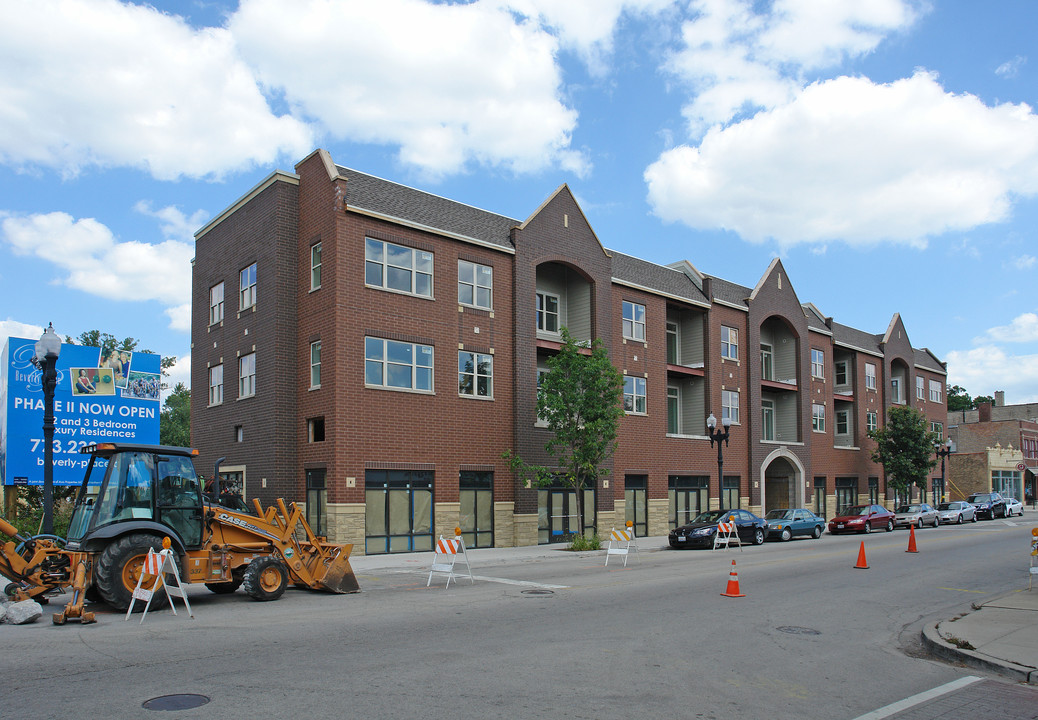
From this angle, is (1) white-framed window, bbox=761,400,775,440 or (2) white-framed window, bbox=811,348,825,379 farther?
(2) white-framed window, bbox=811,348,825,379

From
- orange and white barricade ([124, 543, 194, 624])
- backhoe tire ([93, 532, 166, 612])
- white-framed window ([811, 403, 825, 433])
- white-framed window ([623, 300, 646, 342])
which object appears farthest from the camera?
white-framed window ([811, 403, 825, 433])

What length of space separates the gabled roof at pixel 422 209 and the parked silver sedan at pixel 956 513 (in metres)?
30.7

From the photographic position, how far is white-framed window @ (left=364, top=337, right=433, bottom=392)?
25.3 metres

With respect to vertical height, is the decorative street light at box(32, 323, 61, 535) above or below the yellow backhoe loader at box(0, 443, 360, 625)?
above

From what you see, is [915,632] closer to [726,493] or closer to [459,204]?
[459,204]

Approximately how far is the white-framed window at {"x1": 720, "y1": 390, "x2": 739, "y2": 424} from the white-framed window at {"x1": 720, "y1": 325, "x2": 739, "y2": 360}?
178cm

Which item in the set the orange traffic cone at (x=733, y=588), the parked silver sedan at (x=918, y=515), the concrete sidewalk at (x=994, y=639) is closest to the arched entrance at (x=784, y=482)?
the parked silver sedan at (x=918, y=515)

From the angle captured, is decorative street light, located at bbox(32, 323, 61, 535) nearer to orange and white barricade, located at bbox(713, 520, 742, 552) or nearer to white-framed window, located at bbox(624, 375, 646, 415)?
orange and white barricade, located at bbox(713, 520, 742, 552)

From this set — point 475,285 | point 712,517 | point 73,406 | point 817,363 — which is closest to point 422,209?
point 475,285

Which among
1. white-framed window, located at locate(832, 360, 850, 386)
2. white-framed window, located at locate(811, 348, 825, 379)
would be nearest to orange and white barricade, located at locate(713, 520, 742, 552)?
white-framed window, located at locate(811, 348, 825, 379)

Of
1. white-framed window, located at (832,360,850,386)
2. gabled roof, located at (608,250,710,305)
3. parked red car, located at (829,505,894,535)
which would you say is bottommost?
parked red car, located at (829,505,894,535)

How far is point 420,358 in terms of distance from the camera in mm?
26500

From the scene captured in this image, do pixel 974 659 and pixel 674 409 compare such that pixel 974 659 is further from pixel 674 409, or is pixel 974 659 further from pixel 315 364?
pixel 674 409

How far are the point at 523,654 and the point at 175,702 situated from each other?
3.89 meters
